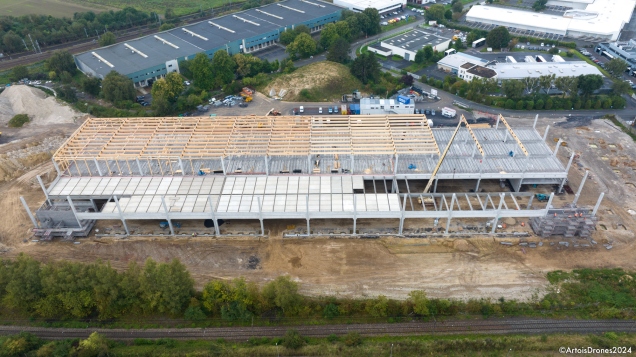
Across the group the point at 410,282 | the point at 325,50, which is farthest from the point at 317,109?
the point at 410,282

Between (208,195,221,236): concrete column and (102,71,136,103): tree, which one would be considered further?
(102,71,136,103): tree

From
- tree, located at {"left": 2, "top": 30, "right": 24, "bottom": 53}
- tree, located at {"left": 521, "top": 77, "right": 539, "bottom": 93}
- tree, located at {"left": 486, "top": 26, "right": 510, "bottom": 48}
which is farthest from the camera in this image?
tree, located at {"left": 486, "top": 26, "right": 510, "bottom": 48}

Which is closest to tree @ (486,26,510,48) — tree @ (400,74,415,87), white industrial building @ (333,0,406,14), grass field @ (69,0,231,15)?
tree @ (400,74,415,87)

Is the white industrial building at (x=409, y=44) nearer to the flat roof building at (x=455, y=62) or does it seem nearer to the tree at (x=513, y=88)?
the flat roof building at (x=455, y=62)

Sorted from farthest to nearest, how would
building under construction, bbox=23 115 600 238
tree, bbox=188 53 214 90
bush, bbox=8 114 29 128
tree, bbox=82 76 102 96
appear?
tree, bbox=188 53 214 90 → tree, bbox=82 76 102 96 → bush, bbox=8 114 29 128 → building under construction, bbox=23 115 600 238

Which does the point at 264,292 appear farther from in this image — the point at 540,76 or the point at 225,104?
the point at 540,76

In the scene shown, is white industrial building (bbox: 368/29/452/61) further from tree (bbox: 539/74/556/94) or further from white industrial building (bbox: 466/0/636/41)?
tree (bbox: 539/74/556/94)
